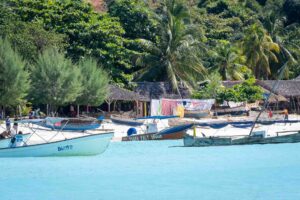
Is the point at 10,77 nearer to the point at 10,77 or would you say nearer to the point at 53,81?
the point at 10,77

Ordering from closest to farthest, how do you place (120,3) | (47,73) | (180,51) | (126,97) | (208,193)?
(208,193), (47,73), (126,97), (180,51), (120,3)

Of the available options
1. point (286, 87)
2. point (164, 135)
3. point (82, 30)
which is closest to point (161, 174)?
point (164, 135)

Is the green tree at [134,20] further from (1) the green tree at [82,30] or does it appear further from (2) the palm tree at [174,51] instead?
(1) the green tree at [82,30]

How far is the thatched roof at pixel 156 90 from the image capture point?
5938cm

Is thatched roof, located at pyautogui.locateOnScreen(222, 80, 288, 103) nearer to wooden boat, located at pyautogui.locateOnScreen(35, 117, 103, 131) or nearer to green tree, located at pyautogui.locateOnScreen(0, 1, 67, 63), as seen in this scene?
green tree, located at pyautogui.locateOnScreen(0, 1, 67, 63)

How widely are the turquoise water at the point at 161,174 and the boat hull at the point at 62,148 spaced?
1.57 feet

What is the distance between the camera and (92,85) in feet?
172

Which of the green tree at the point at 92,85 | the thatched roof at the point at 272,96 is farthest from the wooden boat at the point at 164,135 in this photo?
the thatched roof at the point at 272,96

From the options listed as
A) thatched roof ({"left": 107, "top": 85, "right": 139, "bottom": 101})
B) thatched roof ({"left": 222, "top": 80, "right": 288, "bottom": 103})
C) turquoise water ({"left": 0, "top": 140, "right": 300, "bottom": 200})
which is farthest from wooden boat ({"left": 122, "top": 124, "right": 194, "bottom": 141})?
thatched roof ({"left": 222, "top": 80, "right": 288, "bottom": 103})

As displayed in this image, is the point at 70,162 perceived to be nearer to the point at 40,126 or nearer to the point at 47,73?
the point at 40,126

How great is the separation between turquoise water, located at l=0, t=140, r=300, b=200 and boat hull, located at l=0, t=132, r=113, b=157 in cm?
48


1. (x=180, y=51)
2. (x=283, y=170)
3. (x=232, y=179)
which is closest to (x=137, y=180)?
(x=232, y=179)

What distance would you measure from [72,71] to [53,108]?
9.07ft

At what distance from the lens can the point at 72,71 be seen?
167 feet
